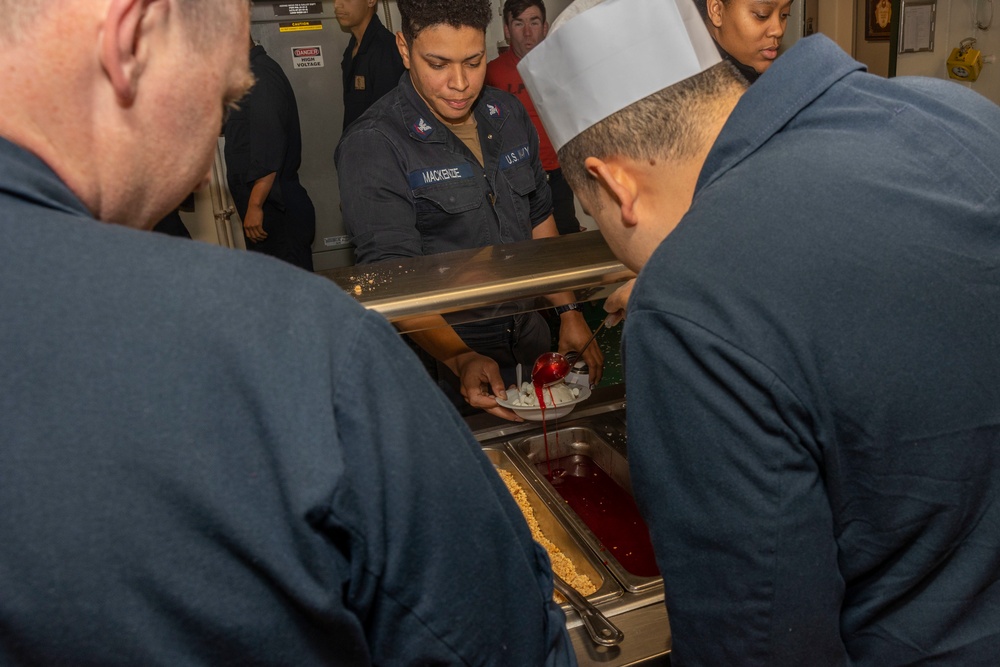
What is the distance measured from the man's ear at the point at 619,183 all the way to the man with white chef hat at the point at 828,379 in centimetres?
11

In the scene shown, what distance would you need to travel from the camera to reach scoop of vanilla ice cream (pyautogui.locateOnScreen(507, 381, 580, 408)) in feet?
5.29

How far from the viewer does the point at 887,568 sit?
768 millimetres

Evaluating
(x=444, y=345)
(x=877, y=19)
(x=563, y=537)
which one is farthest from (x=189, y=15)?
(x=877, y=19)

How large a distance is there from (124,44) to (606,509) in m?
1.18

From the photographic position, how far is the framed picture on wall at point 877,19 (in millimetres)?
4371

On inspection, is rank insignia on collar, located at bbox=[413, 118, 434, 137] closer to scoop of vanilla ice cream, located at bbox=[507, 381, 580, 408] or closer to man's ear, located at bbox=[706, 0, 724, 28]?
scoop of vanilla ice cream, located at bbox=[507, 381, 580, 408]

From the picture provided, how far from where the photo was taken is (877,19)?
14.6ft

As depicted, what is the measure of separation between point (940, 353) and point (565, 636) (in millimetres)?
410

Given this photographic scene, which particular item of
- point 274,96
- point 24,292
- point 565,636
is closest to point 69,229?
point 24,292

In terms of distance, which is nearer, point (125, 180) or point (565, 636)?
point (125, 180)

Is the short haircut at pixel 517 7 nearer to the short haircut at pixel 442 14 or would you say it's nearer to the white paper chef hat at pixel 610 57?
the short haircut at pixel 442 14

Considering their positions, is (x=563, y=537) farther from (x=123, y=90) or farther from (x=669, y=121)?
(x=123, y=90)

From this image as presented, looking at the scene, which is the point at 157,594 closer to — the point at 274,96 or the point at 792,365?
the point at 792,365

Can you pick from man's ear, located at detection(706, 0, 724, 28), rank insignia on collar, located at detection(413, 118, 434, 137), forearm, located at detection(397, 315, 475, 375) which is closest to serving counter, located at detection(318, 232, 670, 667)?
forearm, located at detection(397, 315, 475, 375)
